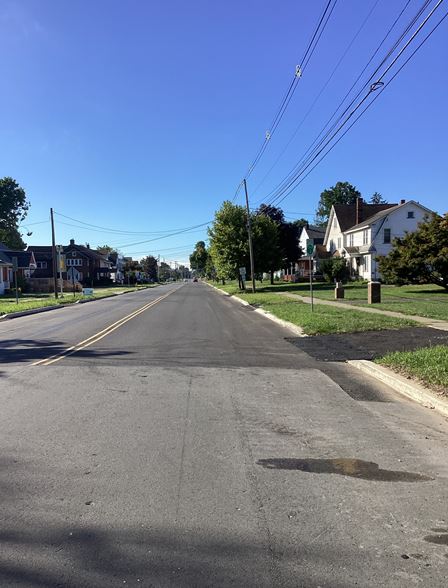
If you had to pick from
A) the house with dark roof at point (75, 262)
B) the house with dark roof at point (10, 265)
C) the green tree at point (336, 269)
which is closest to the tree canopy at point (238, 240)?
the green tree at point (336, 269)

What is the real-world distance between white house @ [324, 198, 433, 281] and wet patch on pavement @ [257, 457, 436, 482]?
1851 inches

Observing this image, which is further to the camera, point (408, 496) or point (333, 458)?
point (333, 458)

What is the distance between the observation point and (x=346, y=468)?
200 inches

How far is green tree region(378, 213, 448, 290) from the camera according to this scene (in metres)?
33.0

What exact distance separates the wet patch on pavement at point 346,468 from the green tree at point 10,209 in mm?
96519

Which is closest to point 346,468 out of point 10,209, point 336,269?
point 336,269

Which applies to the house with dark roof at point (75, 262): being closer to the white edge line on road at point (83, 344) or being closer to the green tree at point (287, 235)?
the green tree at point (287, 235)

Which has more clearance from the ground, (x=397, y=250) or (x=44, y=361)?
(x=397, y=250)

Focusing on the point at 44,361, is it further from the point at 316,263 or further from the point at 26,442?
the point at 316,263

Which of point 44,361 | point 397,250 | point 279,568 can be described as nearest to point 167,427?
point 279,568

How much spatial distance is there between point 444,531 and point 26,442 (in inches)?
164

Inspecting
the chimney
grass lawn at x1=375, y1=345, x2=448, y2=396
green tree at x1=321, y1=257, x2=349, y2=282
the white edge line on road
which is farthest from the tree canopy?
grass lawn at x1=375, y1=345, x2=448, y2=396

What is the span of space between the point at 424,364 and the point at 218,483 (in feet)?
19.4

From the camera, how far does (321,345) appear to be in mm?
13492
